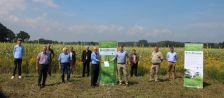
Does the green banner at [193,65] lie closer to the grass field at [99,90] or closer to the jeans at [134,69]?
the grass field at [99,90]

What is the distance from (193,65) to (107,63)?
434 centimetres

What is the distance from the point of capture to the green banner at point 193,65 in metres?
21.3

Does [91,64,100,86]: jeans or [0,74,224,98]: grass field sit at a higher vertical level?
[91,64,100,86]: jeans

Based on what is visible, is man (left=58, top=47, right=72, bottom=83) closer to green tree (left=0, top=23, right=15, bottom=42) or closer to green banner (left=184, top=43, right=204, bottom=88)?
green banner (left=184, top=43, right=204, bottom=88)

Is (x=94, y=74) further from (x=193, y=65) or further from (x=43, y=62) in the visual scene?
(x=193, y=65)

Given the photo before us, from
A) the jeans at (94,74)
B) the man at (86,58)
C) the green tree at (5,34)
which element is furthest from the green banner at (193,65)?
the green tree at (5,34)

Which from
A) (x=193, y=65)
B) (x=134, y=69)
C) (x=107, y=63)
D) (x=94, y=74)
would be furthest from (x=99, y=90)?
(x=134, y=69)

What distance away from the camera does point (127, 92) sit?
1947 cm

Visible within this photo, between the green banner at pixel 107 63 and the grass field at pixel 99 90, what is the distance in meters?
0.58

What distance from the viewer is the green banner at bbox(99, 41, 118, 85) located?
2111 centimetres

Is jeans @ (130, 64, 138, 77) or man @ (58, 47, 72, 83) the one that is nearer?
man @ (58, 47, 72, 83)

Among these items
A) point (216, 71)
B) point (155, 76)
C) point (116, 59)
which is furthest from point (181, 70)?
point (116, 59)

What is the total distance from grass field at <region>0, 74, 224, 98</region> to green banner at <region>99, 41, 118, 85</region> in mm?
585

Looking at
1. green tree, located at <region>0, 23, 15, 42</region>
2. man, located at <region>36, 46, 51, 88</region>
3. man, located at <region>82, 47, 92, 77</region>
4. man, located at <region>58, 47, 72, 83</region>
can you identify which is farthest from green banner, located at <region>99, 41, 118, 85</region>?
green tree, located at <region>0, 23, 15, 42</region>
